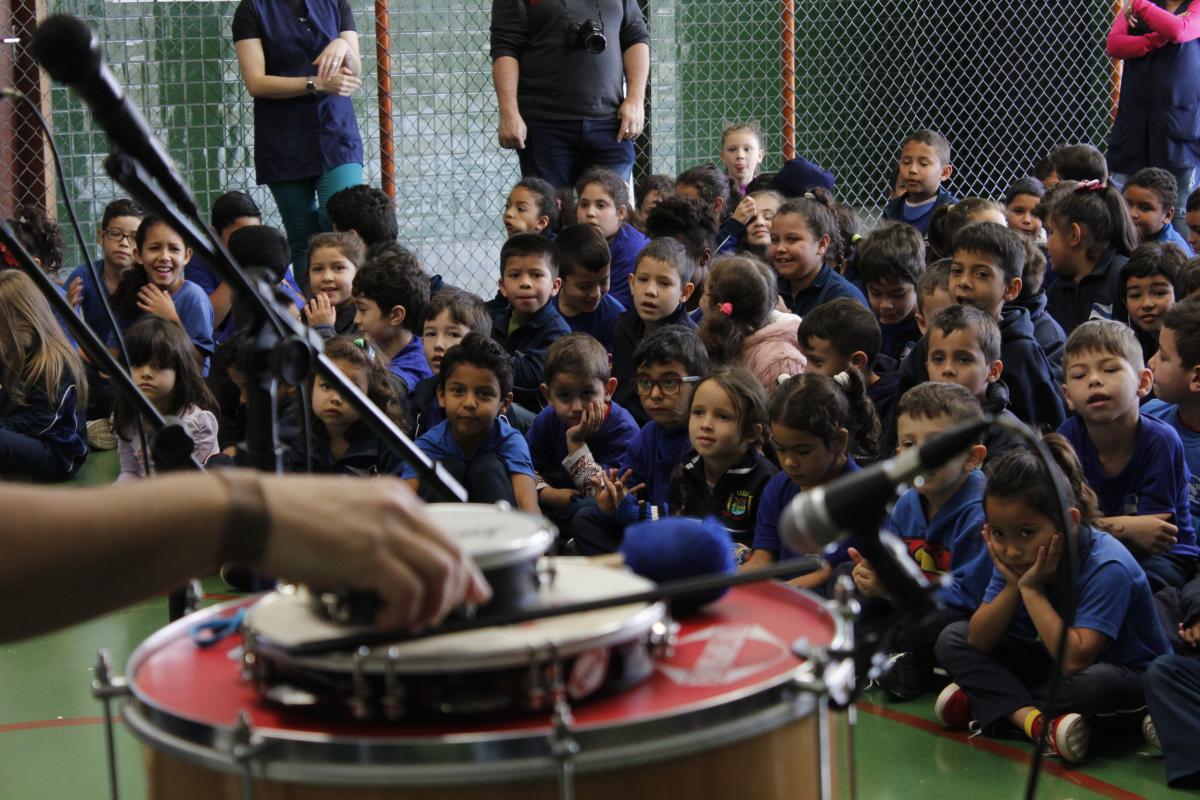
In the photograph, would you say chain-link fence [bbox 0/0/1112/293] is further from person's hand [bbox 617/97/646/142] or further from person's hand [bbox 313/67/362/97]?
person's hand [bbox 617/97/646/142]

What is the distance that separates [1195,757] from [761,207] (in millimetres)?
3888

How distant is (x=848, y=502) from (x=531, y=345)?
3.78 metres

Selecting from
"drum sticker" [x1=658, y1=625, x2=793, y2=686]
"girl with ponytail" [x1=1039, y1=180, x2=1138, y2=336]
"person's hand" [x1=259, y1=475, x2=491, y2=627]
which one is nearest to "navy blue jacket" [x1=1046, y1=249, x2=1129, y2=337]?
"girl with ponytail" [x1=1039, y1=180, x2=1138, y2=336]

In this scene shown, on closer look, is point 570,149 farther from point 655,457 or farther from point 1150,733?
point 1150,733

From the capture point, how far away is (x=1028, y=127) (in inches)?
354

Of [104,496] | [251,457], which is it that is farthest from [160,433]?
[104,496]

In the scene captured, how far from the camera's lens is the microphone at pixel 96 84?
1604 millimetres

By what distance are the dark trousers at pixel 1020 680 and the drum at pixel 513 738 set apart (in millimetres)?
1626

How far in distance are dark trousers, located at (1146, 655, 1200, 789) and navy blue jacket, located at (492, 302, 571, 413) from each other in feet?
8.13

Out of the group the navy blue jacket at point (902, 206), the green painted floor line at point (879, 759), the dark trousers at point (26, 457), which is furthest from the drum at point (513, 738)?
the navy blue jacket at point (902, 206)

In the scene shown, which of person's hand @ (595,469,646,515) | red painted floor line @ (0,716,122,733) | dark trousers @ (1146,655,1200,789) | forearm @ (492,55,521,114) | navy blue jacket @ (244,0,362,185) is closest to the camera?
dark trousers @ (1146,655,1200,789)

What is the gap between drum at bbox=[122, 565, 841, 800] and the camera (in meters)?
1.25

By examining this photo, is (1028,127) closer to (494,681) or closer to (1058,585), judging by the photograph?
(1058,585)

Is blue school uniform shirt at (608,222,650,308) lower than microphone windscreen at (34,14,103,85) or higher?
lower
